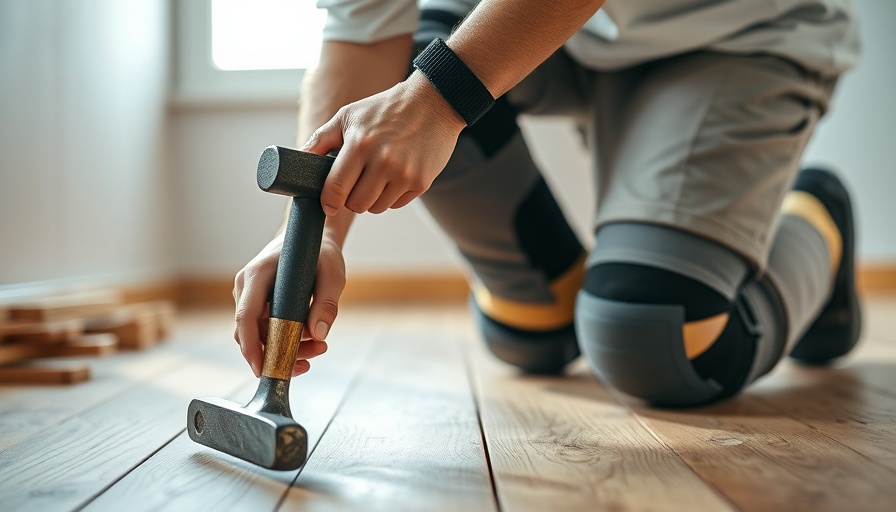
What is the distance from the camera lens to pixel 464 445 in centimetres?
79

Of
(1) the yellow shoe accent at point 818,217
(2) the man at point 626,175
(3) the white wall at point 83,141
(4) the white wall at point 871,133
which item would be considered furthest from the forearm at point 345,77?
(4) the white wall at point 871,133

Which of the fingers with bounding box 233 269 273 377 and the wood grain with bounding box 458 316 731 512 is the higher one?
the fingers with bounding box 233 269 273 377

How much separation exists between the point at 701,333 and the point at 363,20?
1.67ft

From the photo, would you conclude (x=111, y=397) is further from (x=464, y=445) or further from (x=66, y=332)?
(x=464, y=445)

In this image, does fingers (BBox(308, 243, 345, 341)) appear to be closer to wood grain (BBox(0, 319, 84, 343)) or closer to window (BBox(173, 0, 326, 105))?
wood grain (BBox(0, 319, 84, 343))

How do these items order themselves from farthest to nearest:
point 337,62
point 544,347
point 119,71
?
point 119,71 → point 544,347 → point 337,62

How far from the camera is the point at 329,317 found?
709 millimetres

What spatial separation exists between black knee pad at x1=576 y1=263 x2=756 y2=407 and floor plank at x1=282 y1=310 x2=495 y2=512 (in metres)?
0.18

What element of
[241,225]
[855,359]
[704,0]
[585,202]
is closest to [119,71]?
[241,225]

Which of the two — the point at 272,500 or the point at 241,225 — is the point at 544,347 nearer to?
the point at 272,500

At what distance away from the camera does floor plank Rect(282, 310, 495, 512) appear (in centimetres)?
62

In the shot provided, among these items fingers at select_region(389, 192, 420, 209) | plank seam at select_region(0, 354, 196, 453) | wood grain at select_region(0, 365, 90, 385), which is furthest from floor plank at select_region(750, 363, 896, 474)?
wood grain at select_region(0, 365, 90, 385)

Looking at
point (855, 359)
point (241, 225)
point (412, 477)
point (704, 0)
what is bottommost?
point (241, 225)

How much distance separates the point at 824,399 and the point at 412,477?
594mm
